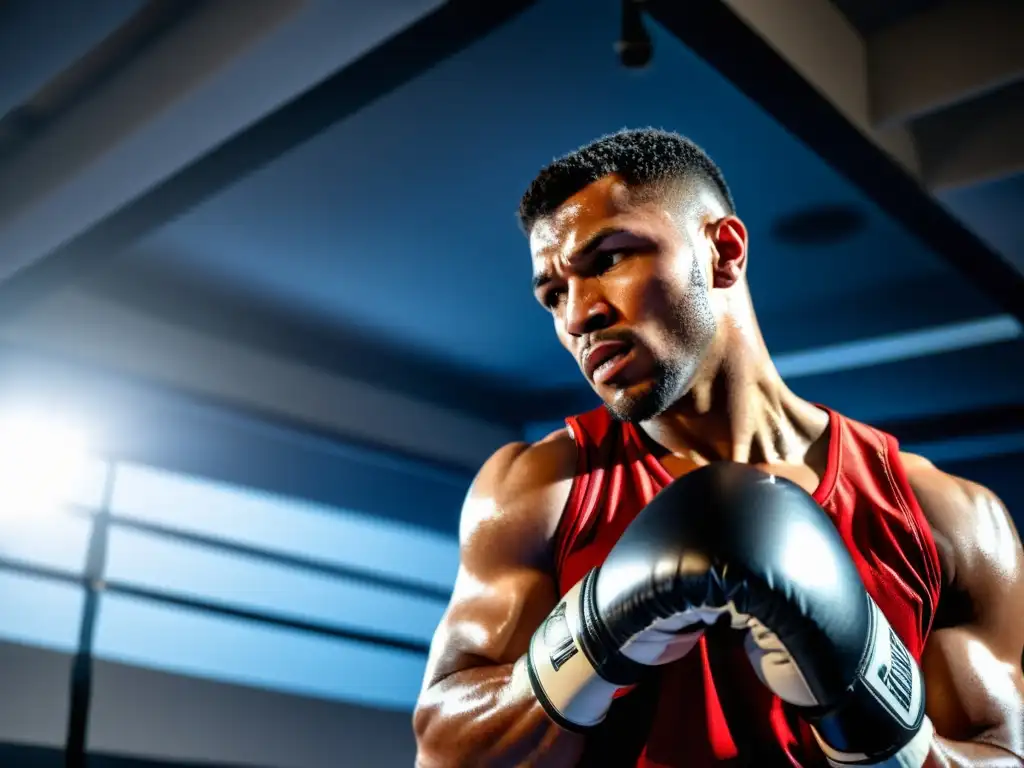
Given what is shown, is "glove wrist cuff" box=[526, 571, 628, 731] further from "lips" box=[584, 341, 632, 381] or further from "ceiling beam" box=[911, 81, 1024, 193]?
"ceiling beam" box=[911, 81, 1024, 193]

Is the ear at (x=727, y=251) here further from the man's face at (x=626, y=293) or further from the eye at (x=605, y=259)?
the eye at (x=605, y=259)

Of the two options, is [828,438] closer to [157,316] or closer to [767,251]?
[767,251]

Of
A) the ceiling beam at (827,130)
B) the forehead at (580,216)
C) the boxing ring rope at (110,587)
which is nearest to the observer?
the forehead at (580,216)

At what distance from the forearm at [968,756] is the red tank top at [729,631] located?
0.13 meters

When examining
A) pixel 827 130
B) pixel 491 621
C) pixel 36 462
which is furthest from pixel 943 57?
pixel 36 462

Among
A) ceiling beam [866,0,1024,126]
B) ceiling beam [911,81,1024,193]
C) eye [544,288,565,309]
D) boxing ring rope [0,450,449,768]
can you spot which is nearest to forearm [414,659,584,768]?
eye [544,288,565,309]

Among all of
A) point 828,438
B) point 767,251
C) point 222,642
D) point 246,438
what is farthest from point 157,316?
point 828,438

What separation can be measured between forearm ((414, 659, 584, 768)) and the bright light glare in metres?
3.41

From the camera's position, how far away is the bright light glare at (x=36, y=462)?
4.37 m

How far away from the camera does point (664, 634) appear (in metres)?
1.25

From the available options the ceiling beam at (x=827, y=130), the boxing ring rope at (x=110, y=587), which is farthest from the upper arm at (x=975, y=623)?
the boxing ring rope at (x=110, y=587)

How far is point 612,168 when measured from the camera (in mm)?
1623

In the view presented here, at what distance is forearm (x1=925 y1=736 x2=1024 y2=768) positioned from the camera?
1.33m

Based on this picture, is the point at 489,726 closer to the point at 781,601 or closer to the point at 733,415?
the point at 781,601
